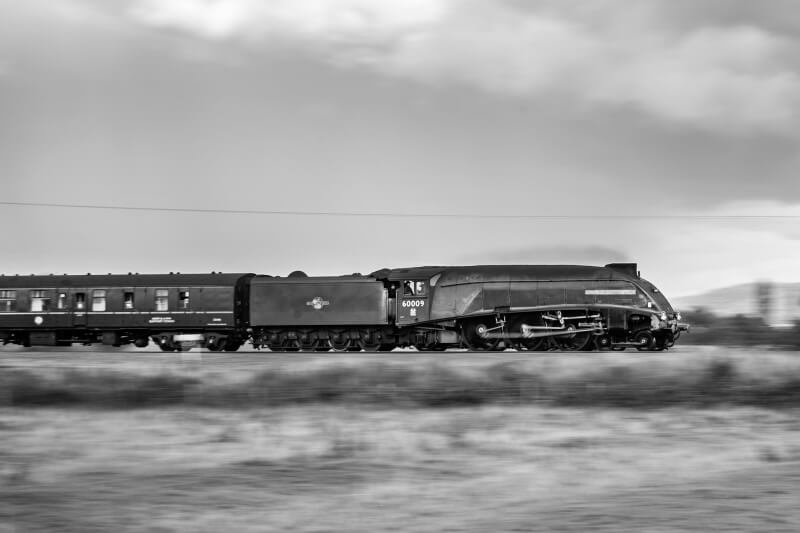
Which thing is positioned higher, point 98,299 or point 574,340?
point 98,299

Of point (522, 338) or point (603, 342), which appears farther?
point (522, 338)

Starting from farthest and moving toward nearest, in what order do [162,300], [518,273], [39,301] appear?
[39,301] → [162,300] → [518,273]

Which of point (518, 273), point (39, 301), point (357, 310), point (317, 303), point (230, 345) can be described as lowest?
point (230, 345)

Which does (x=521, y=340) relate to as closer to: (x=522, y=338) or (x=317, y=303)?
(x=522, y=338)

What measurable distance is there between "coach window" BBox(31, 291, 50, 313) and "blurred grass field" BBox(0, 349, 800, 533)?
65.8 ft

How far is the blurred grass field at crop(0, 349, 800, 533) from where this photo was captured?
8922 millimetres

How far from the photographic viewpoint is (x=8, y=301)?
41.0 metres

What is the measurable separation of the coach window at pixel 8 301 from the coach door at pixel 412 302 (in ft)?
62.3

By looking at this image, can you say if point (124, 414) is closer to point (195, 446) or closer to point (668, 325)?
point (195, 446)

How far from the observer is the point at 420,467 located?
489 inches

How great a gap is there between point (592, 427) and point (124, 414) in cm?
915

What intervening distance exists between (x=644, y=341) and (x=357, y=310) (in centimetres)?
1229

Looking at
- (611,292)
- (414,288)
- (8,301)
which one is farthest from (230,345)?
(611,292)

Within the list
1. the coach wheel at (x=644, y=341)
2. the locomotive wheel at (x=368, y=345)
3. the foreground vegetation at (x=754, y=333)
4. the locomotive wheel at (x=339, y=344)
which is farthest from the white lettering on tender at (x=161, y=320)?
the foreground vegetation at (x=754, y=333)
